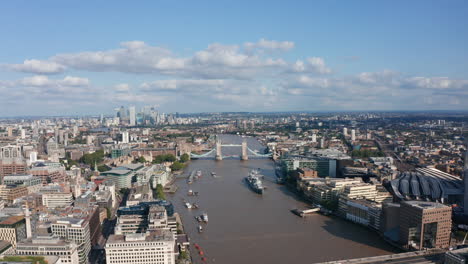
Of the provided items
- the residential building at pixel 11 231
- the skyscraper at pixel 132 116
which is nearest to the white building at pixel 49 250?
the residential building at pixel 11 231

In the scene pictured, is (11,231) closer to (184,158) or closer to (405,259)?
(405,259)

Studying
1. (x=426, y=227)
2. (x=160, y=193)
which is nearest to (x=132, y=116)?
(x=160, y=193)

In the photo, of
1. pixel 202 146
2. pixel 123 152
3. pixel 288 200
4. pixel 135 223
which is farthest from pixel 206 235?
pixel 202 146

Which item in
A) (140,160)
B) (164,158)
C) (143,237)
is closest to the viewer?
(143,237)

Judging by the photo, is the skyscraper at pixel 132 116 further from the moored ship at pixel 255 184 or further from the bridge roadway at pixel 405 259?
the bridge roadway at pixel 405 259

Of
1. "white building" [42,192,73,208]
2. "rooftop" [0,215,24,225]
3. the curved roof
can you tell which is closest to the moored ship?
the curved roof

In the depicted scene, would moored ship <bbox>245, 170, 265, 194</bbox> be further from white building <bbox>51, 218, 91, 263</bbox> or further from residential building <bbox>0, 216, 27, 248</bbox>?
residential building <bbox>0, 216, 27, 248</bbox>

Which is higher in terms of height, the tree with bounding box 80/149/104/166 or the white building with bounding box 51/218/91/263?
the white building with bounding box 51/218/91/263

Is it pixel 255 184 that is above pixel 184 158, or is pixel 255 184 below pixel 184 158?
above
